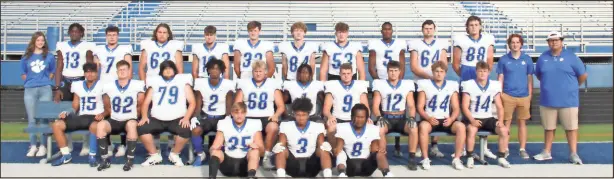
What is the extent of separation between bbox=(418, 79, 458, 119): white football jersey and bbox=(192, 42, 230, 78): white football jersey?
1979 mm

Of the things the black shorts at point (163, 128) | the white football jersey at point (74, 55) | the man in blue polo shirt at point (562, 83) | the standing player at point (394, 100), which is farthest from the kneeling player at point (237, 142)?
the man in blue polo shirt at point (562, 83)

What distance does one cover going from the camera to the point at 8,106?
8.34 m

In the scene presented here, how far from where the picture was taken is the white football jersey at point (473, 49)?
5.19 m

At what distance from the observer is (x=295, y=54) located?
5176 mm

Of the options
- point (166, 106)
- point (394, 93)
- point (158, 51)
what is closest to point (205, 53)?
point (158, 51)

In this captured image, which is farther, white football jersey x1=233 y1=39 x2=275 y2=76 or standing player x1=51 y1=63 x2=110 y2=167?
white football jersey x1=233 y1=39 x2=275 y2=76

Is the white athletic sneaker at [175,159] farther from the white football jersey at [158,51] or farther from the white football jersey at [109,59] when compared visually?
the white football jersey at [109,59]

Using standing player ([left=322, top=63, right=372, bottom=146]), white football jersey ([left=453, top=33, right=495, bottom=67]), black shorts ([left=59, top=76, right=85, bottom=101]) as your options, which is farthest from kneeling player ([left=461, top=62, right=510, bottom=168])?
black shorts ([left=59, top=76, right=85, bottom=101])

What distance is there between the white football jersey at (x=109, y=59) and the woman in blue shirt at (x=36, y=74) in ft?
1.56

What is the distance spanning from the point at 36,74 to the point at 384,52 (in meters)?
3.40

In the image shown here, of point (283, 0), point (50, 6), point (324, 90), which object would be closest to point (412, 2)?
point (283, 0)

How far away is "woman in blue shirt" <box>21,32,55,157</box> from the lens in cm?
514

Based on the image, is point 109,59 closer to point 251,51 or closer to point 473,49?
point 251,51

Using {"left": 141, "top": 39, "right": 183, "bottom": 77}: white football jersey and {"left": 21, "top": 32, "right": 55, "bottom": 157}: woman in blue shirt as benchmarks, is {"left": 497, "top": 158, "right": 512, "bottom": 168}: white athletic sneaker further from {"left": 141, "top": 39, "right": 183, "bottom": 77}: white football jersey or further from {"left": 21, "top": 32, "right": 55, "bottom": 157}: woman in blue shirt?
{"left": 21, "top": 32, "right": 55, "bottom": 157}: woman in blue shirt
